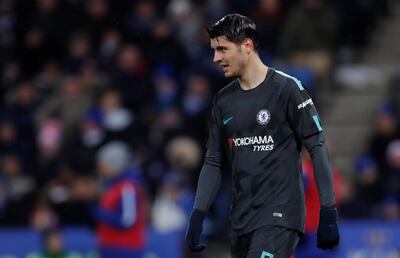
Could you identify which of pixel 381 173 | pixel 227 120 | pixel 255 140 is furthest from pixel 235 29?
pixel 381 173

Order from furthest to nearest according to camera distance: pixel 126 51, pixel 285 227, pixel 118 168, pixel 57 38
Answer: pixel 57 38 → pixel 126 51 → pixel 118 168 → pixel 285 227

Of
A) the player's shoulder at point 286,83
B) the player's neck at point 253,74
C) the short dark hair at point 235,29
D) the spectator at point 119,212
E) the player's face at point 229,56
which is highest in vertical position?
the spectator at point 119,212

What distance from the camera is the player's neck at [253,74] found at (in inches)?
258

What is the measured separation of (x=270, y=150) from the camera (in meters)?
6.46

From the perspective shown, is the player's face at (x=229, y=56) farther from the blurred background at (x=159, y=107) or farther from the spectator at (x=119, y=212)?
the blurred background at (x=159, y=107)

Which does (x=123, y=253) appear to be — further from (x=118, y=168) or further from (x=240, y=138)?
(x=240, y=138)

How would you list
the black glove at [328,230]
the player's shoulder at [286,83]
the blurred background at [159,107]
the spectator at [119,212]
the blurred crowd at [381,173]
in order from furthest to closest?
the blurred background at [159,107] → the blurred crowd at [381,173] → the spectator at [119,212] → the player's shoulder at [286,83] → the black glove at [328,230]

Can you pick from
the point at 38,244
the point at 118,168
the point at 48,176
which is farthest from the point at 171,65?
the point at 118,168

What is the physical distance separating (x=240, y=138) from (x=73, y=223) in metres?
Answer: 7.40

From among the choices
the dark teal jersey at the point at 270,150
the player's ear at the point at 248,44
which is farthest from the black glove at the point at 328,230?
the player's ear at the point at 248,44

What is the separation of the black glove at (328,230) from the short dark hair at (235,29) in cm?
113

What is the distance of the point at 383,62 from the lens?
15.7 meters

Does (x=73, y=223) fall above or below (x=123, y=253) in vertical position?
above

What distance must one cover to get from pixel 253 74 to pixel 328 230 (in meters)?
1.06
